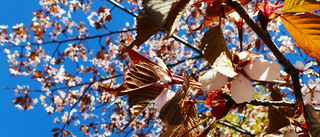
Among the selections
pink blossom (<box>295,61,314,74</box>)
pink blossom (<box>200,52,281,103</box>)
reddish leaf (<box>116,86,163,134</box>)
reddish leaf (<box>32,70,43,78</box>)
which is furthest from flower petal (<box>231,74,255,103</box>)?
reddish leaf (<box>32,70,43,78</box>)

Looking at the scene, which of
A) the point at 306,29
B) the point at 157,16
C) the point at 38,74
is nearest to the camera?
the point at 157,16

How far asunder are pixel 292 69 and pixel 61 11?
121 inches

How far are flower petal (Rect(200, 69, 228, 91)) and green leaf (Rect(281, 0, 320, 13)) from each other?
12cm

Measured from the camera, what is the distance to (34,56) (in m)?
2.94

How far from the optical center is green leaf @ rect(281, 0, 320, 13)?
0.28 metres

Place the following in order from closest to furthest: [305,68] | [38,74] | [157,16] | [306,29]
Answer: [157,16]
[306,29]
[305,68]
[38,74]

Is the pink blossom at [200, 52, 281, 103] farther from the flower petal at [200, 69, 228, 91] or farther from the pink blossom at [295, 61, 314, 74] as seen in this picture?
the pink blossom at [295, 61, 314, 74]

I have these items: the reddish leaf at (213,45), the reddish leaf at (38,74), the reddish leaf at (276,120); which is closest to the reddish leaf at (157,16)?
the reddish leaf at (213,45)

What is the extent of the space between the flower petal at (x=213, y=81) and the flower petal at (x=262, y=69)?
0.14 feet

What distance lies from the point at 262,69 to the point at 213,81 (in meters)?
0.07

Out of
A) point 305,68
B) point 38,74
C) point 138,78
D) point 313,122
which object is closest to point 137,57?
point 138,78

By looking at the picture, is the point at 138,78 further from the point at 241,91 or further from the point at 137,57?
the point at 241,91

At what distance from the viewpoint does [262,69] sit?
1.06 feet

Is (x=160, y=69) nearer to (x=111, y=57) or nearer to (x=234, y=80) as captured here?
(x=234, y=80)
